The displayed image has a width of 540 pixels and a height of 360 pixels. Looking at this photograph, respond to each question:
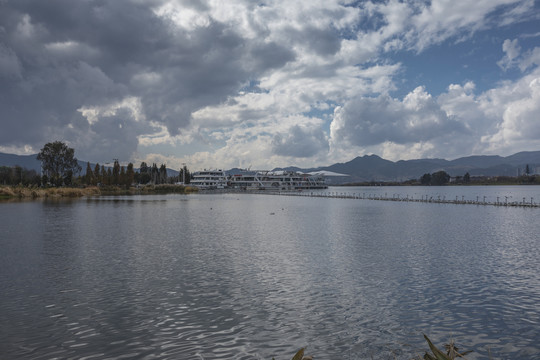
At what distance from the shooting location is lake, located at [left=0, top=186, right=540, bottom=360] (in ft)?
36.3

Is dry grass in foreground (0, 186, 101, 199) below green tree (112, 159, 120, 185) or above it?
below

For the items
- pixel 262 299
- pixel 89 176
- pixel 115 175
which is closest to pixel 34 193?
pixel 115 175

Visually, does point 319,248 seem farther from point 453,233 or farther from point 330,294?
point 453,233

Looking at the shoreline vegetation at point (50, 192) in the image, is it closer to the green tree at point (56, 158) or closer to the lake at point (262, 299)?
the green tree at point (56, 158)

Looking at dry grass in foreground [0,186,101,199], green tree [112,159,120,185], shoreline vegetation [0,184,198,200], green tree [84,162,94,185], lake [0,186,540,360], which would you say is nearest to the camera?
lake [0,186,540,360]

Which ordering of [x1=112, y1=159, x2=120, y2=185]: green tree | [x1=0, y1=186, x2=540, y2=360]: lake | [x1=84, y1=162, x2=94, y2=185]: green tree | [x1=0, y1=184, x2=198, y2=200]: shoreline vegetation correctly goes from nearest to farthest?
[x1=0, y1=186, x2=540, y2=360]: lake → [x1=0, y1=184, x2=198, y2=200]: shoreline vegetation → [x1=84, y1=162, x2=94, y2=185]: green tree → [x1=112, y1=159, x2=120, y2=185]: green tree

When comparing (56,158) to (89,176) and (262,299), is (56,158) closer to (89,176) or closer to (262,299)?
(89,176)

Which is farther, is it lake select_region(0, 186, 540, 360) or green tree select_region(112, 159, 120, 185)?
green tree select_region(112, 159, 120, 185)

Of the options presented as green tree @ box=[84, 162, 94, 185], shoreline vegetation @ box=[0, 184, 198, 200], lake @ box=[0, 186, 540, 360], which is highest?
green tree @ box=[84, 162, 94, 185]

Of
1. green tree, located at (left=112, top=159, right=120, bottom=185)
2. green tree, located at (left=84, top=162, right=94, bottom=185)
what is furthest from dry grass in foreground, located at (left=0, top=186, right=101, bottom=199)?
green tree, located at (left=84, top=162, right=94, bottom=185)

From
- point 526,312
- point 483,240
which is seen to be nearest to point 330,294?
point 526,312

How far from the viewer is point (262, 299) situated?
15.4m

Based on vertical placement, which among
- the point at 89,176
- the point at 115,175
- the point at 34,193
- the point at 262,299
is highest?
the point at 115,175

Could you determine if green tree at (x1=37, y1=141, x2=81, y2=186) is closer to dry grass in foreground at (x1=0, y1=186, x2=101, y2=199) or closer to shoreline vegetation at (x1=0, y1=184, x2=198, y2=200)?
shoreline vegetation at (x1=0, y1=184, x2=198, y2=200)
